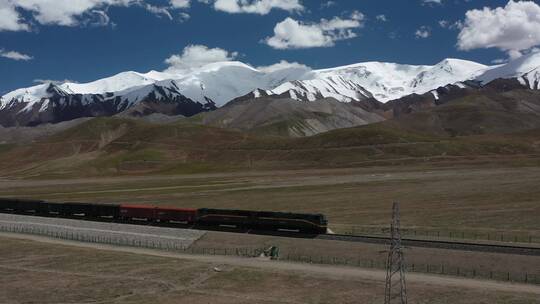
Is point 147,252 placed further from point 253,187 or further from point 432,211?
point 253,187

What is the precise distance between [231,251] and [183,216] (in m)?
14.8

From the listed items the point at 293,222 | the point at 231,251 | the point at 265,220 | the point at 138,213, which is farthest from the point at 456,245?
the point at 138,213

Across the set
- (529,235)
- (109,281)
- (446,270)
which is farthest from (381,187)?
(109,281)

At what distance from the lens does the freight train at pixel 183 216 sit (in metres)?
62.0

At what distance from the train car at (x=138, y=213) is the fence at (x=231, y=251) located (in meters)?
5.08

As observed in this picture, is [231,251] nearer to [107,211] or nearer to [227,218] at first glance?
[227,218]

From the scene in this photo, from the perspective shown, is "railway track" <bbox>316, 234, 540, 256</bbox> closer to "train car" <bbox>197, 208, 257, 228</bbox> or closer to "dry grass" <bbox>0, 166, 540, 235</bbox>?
"dry grass" <bbox>0, 166, 540, 235</bbox>

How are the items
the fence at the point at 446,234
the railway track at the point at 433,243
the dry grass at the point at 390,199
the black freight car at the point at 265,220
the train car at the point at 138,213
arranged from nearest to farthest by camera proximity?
1. the railway track at the point at 433,243
2. the fence at the point at 446,234
3. the black freight car at the point at 265,220
4. the dry grass at the point at 390,199
5. the train car at the point at 138,213

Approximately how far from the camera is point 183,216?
7169 centimetres

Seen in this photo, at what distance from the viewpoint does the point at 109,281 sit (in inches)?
1738

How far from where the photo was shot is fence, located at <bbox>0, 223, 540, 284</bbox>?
4394 cm

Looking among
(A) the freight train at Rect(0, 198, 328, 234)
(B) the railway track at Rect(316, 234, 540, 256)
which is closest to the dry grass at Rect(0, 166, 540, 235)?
(A) the freight train at Rect(0, 198, 328, 234)

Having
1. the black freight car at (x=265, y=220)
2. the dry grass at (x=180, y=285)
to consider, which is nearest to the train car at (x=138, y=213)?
the black freight car at (x=265, y=220)

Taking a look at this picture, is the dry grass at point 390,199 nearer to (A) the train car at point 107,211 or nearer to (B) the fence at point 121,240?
→ (B) the fence at point 121,240
